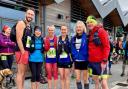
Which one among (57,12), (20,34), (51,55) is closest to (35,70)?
(51,55)

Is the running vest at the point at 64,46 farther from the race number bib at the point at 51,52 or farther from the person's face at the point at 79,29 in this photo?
the person's face at the point at 79,29

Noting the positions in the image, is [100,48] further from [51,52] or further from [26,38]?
[51,52]

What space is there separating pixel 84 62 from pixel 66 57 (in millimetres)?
970

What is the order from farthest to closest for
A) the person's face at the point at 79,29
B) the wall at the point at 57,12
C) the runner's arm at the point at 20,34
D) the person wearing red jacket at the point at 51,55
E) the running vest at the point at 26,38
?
the wall at the point at 57,12, the person wearing red jacket at the point at 51,55, the person's face at the point at 79,29, the running vest at the point at 26,38, the runner's arm at the point at 20,34

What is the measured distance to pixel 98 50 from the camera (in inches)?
286

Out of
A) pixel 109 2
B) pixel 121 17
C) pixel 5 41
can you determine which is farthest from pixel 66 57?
pixel 121 17

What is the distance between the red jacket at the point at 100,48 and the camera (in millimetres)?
7129

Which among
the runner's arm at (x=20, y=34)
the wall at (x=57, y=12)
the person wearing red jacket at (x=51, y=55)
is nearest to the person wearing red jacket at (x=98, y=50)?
the runner's arm at (x=20, y=34)

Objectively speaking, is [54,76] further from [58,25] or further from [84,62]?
[58,25]

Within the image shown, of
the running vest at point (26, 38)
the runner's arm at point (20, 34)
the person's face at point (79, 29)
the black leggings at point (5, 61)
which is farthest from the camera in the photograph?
the black leggings at point (5, 61)

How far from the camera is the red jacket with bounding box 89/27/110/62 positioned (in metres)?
7.13

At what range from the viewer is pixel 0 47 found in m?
10.3

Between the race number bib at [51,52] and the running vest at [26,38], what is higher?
the running vest at [26,38]

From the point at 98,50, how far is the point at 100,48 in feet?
0.21
